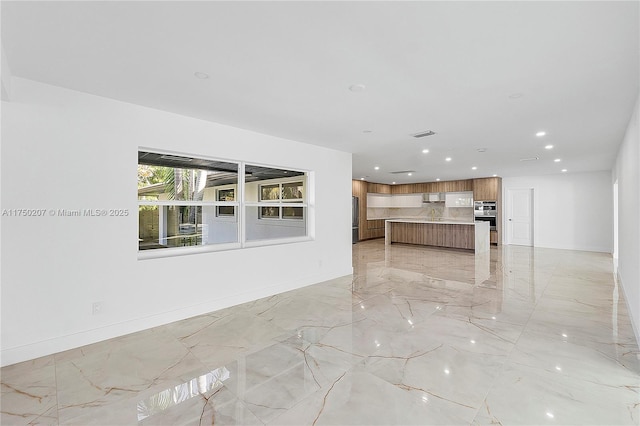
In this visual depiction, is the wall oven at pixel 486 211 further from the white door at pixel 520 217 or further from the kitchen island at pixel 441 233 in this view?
the kitchen island at pixel 441 233

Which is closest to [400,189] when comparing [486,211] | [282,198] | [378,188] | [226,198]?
[378,188]

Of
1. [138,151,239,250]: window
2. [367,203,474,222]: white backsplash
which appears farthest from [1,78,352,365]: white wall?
[367,203,474,222]: white backsplash

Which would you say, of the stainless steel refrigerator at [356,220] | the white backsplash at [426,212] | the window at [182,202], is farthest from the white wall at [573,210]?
the window at [182,202]

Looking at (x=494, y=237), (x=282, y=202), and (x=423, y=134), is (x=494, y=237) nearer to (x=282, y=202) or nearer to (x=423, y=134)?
(x=423, y=134)

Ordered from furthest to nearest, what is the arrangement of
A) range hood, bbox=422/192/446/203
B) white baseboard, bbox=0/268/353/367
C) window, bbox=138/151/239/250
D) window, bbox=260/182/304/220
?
range hood, bbox=422/192/446/203, window, bbox=260/182/304/220, window, bbox=138/151/239/250, white baseboard, bbox=0/268/353/367

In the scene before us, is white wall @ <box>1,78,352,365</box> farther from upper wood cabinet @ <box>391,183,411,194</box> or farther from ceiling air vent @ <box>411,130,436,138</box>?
upper wood cabinet @ <box>391,183,411,194</box>

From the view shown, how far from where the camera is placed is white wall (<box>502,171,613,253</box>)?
8.87 m

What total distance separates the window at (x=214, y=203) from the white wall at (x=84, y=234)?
0.24m

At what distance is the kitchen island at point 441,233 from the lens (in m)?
9.17

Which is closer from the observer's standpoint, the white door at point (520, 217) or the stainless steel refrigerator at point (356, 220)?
the white door at point (520, 217)

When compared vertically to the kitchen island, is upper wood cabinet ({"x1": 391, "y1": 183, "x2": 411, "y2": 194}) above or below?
above

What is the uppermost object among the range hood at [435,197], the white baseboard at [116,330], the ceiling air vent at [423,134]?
the ceiling air vent at [423,134]

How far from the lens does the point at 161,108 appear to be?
11.2 feet

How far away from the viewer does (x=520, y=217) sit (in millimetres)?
10477
